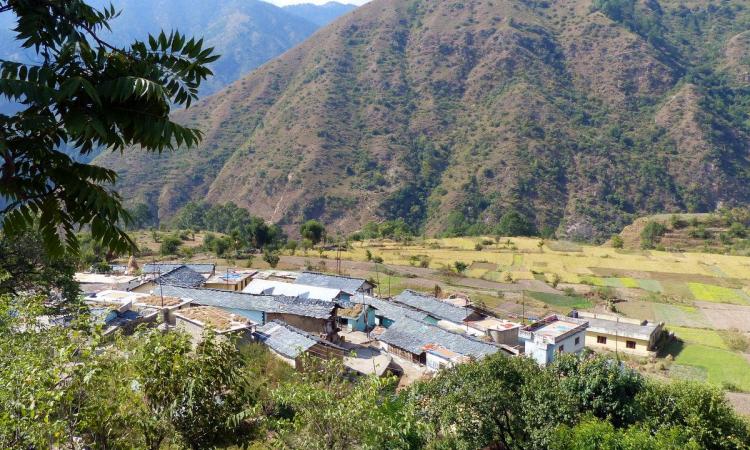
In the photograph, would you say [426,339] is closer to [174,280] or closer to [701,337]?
[174,280]

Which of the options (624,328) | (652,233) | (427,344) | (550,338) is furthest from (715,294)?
(427,344)

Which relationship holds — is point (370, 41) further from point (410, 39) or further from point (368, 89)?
point (368, 89)

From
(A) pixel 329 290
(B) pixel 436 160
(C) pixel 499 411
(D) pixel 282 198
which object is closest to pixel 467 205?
(B) pixel 436 160

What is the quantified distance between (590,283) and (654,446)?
1768 inches

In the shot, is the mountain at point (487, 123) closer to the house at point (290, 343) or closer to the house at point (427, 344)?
the house at point (427, 344)

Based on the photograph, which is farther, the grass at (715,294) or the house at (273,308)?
the grass at (715,294)

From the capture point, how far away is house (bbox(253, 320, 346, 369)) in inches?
1042

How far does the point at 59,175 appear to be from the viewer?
3.77 metres

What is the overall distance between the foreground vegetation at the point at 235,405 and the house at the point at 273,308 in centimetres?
1635

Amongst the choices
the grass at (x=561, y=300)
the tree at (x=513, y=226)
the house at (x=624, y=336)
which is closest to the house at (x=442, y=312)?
the house at (x=624, y=336)

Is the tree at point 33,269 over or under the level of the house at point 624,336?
over

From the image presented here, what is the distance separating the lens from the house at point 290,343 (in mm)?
26469

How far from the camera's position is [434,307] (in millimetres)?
40031

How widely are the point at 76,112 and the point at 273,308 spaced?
3244cm
